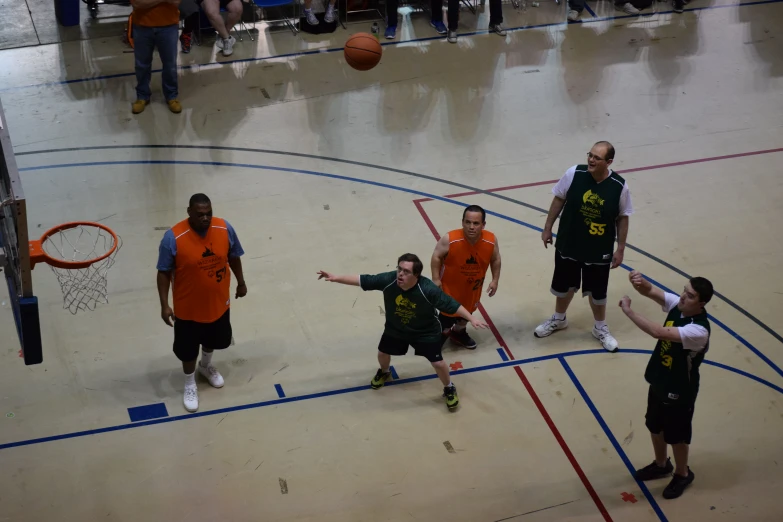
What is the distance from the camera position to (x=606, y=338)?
8.19 meters

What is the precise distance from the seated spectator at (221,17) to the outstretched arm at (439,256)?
241 inches

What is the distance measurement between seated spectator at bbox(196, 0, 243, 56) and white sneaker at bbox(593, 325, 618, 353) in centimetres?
675

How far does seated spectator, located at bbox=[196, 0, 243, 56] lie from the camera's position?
12.2 m

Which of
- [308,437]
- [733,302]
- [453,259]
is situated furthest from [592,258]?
[308,437]

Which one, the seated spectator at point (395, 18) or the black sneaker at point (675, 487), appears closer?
the black sneaker at point (675, 487)

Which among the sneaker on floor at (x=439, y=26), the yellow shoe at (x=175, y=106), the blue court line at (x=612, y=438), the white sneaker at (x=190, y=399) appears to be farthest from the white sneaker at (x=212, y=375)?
the sneaker on floor at (x=439, y=26)

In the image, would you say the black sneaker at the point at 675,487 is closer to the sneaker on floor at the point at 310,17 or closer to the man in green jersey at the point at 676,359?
the man in green jersey at the point at 676,359

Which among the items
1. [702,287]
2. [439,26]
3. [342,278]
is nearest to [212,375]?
[342,278]

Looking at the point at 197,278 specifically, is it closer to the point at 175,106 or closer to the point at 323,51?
the point at 175,106

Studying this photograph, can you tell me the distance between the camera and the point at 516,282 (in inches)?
351

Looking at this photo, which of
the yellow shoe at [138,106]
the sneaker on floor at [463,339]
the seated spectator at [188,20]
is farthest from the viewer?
the seated spectator at [188,20]

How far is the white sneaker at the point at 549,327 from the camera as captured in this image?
8.27 meters

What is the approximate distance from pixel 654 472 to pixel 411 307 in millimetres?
2245

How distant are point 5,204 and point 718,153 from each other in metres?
8.26
